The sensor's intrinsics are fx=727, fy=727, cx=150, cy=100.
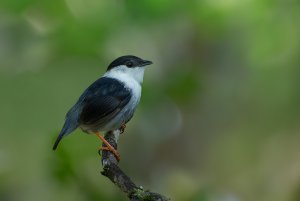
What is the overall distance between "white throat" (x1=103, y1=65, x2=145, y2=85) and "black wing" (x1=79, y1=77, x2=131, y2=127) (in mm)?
260

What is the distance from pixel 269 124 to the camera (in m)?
9.23

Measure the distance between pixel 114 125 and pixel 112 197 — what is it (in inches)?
27.4

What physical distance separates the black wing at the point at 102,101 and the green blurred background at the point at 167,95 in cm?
42

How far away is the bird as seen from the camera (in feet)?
21.1

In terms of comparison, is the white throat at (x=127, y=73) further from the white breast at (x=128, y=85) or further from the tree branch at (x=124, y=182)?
the tree branch at (x=124, y=182)

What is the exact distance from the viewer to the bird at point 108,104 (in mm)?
6434

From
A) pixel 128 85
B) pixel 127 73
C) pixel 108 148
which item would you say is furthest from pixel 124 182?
pixel 127 73

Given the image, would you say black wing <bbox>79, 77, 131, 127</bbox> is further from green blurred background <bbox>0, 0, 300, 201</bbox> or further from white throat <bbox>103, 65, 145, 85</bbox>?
green blurred background <bbox>0, 0, 300, 201</bbox>

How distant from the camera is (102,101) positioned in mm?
6715

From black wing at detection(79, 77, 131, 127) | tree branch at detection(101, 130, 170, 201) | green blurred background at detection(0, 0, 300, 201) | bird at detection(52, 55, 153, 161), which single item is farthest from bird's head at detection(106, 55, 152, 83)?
tree branch at detection(101, 130, 170, 201)

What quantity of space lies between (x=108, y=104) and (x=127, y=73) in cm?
80

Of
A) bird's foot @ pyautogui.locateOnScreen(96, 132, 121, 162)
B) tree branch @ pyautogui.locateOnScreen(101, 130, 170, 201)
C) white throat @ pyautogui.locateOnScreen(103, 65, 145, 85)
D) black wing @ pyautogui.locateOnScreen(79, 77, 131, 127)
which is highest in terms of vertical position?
white throat @ pyautogui.locateOnScreen(103, 65, 145, 85)

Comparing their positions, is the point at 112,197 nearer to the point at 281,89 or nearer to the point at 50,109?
the point at 50,109

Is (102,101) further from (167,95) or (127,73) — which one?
(167,95)
